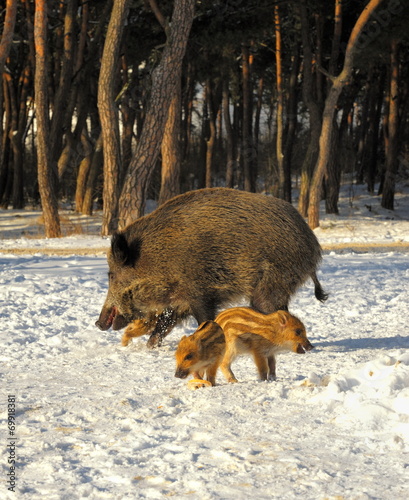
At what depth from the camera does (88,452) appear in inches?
151

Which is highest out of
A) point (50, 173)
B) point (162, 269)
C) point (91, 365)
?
point (50, 173)

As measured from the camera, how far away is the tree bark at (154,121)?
15.9 metres

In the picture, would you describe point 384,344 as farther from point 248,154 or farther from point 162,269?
point 248,154

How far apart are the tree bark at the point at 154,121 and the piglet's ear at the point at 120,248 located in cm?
919

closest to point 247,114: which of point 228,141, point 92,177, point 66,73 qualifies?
point 228,141

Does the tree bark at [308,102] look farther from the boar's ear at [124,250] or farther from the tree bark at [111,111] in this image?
the boar's ear at [124,250]

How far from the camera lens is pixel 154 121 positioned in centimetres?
1587

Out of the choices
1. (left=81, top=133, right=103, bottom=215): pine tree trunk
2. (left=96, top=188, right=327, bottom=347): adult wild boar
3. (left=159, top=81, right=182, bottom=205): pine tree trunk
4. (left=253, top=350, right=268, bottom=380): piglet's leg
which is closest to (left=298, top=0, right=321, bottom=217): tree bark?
(left=159, top=81, right=182, bottom=205): pine tree trunk

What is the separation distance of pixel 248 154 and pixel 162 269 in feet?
64.3

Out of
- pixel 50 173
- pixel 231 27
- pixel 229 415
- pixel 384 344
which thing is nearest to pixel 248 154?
pixel 231 27

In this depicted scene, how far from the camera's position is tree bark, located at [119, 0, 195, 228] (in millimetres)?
15898

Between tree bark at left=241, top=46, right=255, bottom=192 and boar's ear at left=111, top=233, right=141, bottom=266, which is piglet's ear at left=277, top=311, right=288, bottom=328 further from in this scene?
tree bark at left=241, top=46, right=255, bottom=192

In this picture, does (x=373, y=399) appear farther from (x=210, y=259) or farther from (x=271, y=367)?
(x=210, y=259)

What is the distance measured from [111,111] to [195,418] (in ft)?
44.5
